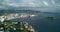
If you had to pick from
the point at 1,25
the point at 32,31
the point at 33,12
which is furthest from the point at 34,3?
the point at 1,25

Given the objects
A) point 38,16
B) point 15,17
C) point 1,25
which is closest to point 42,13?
point 38,16

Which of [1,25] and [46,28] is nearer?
[1,25]

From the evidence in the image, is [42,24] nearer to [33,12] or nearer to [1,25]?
[33,12]

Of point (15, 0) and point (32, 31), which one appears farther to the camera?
point (15, 0)

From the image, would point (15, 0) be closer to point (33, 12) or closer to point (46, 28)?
point (33, 12)

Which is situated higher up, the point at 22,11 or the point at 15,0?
the point at 15,0

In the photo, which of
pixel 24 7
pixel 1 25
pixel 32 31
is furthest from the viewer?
pixel 24 7

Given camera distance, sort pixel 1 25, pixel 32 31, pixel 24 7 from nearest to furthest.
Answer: pixel 1 25
pixel 32 31
pixel 24 7

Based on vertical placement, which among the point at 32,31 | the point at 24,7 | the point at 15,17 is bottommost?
the point at 32,31

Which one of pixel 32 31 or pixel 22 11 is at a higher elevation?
pixel 22 11
